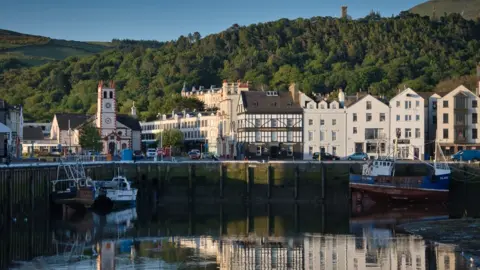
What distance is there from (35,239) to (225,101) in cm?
6326

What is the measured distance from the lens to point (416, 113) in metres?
102

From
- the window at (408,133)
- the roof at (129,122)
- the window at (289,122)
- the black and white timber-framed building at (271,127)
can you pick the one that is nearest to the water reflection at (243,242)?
the window at (408,133)

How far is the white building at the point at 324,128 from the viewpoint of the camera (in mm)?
102062

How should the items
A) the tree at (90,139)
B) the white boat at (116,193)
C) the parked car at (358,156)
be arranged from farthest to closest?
the tree at (90,139)
the parked car at (358,156)
the white boat at (116,193)

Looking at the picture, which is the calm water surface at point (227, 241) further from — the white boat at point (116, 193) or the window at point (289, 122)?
the window at point (289, 122)

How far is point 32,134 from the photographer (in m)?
132

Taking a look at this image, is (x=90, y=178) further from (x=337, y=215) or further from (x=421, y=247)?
(x=421, y=247)

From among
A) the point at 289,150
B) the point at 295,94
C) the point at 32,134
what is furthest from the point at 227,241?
the point at 32,134

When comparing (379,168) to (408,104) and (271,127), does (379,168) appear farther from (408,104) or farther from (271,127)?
(271,127)

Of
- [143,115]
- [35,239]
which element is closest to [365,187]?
[35,239]

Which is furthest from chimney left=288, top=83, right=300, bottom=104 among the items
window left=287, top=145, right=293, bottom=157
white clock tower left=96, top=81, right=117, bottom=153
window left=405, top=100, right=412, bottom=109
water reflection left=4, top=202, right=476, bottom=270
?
water reflection left=4, top=202, right=476, bottom=270

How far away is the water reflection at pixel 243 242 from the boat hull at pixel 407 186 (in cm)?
434

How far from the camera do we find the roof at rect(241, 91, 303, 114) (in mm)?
103688

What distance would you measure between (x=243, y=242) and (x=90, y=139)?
6068 cm
